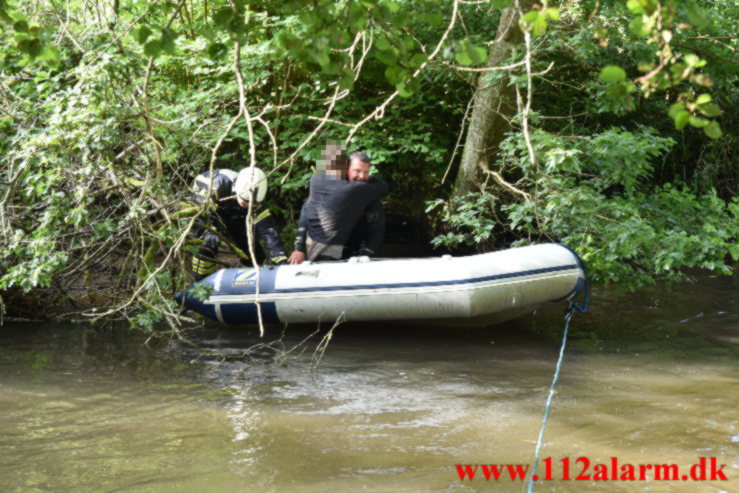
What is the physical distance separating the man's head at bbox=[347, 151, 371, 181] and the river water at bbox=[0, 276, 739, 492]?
4.13ft

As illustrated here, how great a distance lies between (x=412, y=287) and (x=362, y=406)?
1.42 meters

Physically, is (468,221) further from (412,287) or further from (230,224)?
(230,224)

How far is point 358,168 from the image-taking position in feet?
19.7

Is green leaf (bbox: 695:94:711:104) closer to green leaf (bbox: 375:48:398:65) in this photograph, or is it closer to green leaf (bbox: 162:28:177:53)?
green leaf (bbox: 375:48:398:65)

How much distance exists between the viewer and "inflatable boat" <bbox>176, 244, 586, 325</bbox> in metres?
5.39

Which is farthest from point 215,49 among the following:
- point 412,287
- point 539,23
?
point 412,287

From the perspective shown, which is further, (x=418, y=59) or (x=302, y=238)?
(x=302, y=238)

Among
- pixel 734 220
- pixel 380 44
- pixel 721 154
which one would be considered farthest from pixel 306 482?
pixel 721 154

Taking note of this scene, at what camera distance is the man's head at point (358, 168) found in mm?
6012

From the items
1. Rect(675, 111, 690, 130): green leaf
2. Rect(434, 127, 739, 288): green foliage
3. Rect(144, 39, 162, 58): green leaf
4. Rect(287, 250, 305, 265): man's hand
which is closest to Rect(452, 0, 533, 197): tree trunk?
Rect(434, 127, 739, 288): green foliage

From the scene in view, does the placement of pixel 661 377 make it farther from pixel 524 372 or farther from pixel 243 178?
pixel 243 178

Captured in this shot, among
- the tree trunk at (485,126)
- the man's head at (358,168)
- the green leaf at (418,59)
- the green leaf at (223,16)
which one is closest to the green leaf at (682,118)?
the green leaf at (418,59)

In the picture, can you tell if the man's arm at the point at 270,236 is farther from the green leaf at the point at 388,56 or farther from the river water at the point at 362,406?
the green leaf at the point at 388,56

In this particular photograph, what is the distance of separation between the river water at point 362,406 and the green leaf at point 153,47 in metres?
2.01
